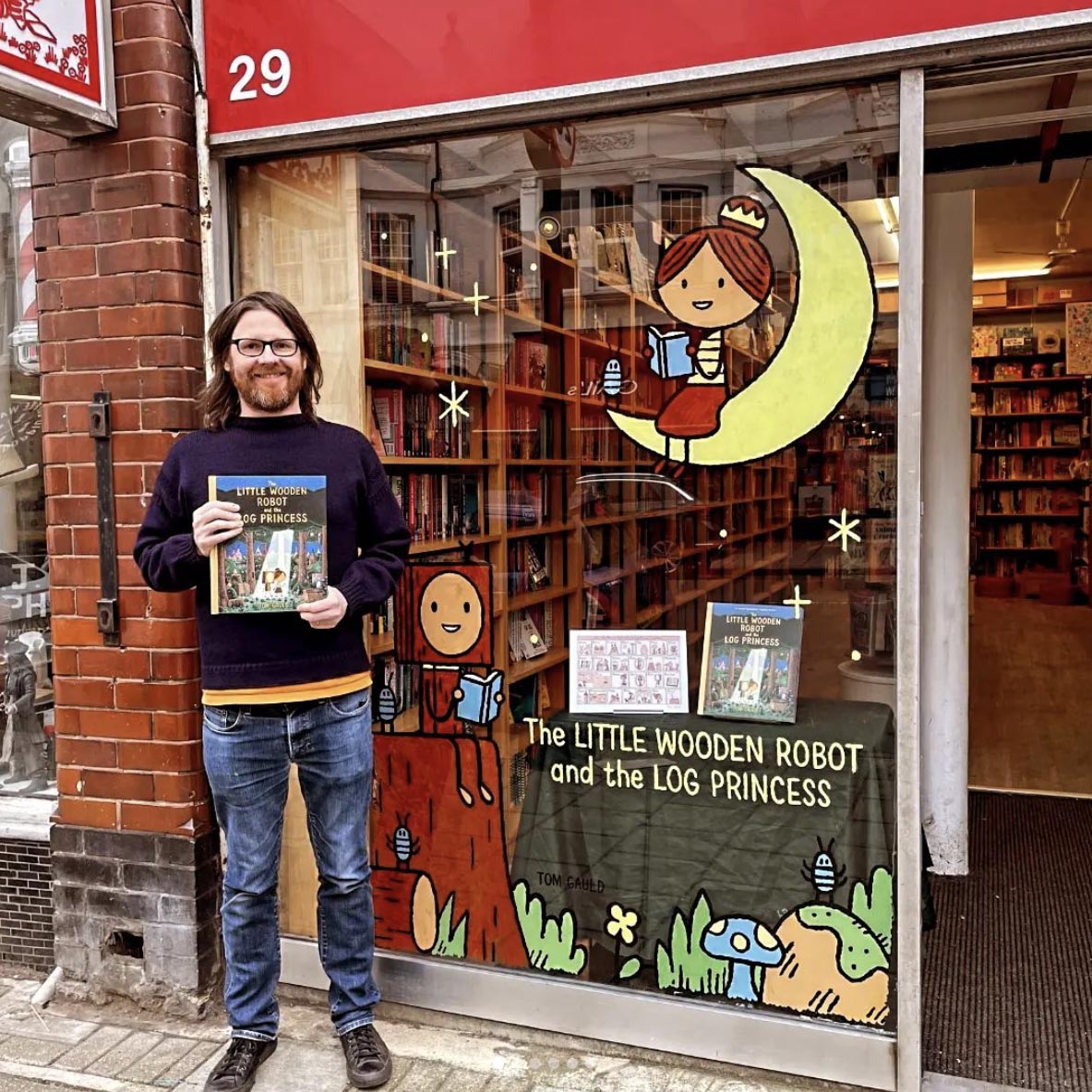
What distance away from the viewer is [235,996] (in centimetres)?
261

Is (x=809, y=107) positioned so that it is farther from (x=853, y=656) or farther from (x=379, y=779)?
(x=379, y=779)

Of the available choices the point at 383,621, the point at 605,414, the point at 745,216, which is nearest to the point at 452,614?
the point at 383,621

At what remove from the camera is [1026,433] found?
10742mm

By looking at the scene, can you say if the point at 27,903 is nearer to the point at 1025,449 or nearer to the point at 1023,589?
the point at 1023,589

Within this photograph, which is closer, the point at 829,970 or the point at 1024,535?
the point at 829,970

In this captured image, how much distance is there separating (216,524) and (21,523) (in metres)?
1.54

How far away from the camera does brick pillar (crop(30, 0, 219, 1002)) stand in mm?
2902

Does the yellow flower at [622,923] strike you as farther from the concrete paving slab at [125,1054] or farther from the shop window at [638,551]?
the concrete paving slab at [125,1054]

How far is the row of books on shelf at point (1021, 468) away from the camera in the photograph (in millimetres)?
10641

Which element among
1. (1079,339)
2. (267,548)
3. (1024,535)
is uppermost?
(1079,339)

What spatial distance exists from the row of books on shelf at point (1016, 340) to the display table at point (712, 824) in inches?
357

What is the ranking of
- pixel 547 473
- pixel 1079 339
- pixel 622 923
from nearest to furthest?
pixel 622 923 < pixel 547 473 < pixel 1079 339

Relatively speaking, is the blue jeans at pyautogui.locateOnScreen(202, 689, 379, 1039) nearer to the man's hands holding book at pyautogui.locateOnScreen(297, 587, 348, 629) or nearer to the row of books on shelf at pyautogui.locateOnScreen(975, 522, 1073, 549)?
the man's hands holding book at pyautogui.locateOnScreen(297, 587, 348, 629)

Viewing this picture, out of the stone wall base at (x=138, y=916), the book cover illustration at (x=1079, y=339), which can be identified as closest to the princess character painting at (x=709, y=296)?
the stone wall base at (x=138, y=916)
